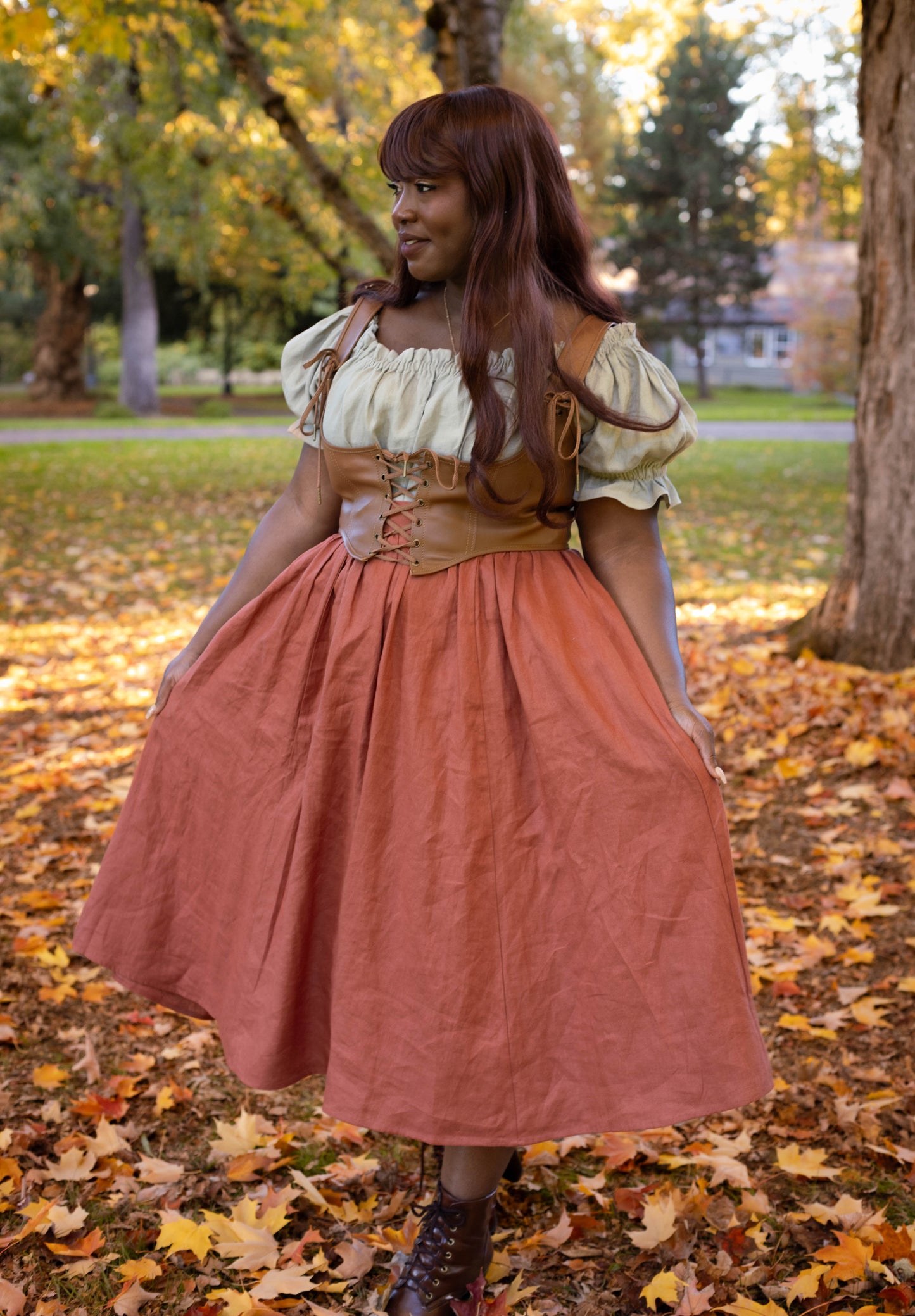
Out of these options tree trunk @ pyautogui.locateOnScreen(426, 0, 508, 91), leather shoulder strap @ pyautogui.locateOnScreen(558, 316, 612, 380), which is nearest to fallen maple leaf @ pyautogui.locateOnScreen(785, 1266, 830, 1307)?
leather shoulder strap @ pyautogui.locateOnScreen(558, 316, 612, 380)

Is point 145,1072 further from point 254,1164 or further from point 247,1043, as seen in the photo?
point 247,1043

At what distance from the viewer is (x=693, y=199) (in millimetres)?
33062

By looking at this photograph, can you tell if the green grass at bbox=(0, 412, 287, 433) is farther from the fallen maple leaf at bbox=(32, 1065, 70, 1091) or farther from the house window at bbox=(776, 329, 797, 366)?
the house window at bbox=(776, 329, 797, 366)

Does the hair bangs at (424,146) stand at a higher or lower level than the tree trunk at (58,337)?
lower

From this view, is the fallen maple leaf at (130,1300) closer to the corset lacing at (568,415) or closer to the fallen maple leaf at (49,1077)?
the fallen maple leaf at (49,1077)

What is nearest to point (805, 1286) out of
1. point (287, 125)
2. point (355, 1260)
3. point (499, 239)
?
point (355, 1260)

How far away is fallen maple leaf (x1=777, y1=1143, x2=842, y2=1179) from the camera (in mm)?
2555

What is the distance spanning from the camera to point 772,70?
73.7 ft

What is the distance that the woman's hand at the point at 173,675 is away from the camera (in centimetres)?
231

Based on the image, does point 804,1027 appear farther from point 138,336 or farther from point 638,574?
point 138,336

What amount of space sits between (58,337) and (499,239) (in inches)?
1141

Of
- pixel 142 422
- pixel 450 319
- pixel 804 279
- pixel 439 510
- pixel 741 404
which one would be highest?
pixel 804 279

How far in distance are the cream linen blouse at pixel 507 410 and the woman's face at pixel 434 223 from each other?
0.15m

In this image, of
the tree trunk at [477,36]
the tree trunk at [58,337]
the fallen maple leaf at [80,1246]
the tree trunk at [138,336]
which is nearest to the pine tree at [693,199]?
the tree trunk at [138,336]
